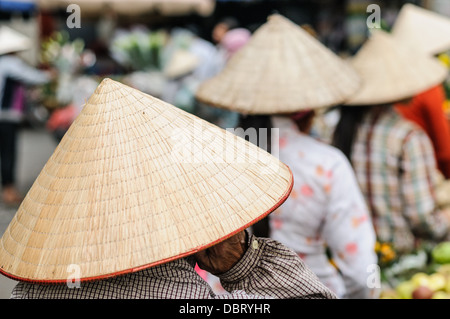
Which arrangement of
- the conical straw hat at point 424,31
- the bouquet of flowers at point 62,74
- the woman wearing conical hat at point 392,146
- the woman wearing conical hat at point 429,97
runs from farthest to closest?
the bouquet of flowers at point 62,74 < the conical straw hat at point 424,31 < the woman wearing conical hat at point 429,97 < the woman wearing conical hat at point 392,146

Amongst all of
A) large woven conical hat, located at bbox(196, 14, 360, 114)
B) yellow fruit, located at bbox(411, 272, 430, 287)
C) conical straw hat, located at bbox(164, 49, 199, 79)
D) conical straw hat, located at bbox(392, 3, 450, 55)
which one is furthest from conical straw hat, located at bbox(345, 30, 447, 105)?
conical straw hat, located at bbox(164, 49, 199, 79)

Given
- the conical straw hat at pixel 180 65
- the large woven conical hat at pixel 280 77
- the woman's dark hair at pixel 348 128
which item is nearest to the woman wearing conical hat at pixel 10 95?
the conical straw hat at pixel 180 65

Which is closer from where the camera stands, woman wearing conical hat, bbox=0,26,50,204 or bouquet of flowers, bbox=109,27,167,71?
woman wearing conical hat, bbox=0,26,50,204

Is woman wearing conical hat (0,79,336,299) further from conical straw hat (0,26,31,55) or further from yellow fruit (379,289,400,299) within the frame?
conical straw hat (0,26,31,55)

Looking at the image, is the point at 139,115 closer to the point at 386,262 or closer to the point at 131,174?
the point at 131,174

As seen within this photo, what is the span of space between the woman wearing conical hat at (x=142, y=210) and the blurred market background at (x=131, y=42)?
2.64m

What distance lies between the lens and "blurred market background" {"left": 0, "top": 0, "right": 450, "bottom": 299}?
20.3ft

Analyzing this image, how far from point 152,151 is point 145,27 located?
10824 millimetres

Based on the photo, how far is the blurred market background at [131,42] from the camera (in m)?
6.19

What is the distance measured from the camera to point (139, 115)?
1.26 meters

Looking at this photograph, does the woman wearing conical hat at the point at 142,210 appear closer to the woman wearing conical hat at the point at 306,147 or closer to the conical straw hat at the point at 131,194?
the conical straw hat at the point at 131,194

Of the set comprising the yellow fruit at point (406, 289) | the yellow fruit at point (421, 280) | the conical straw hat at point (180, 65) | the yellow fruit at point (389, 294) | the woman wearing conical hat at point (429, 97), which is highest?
the woman wearing conical hat at point (429, 97)

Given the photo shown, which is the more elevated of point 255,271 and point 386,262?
point 255,271
